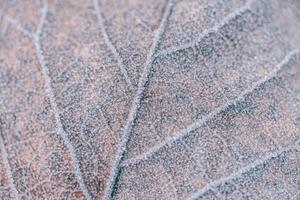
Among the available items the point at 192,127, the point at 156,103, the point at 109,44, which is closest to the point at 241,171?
the point at 192,127

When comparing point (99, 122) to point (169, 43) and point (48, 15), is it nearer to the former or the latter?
point (169, 43)

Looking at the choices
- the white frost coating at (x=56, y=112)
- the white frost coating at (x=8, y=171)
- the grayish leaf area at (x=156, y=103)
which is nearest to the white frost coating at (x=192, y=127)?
the grayish leaf area at (x=156, y=103)

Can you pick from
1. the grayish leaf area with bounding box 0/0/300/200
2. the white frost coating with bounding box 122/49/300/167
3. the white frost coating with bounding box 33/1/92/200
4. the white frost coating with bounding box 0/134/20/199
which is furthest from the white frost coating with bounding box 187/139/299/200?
the white frost coating with bounding box 0/134/20/199

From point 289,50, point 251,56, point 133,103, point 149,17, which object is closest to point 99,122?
point 133,103

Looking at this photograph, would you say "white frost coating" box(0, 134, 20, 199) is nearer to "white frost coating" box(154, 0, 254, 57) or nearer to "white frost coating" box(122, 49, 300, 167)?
"white frost coating" box(122, 49, 300, 167)

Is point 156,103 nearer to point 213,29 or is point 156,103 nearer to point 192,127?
point 192,127

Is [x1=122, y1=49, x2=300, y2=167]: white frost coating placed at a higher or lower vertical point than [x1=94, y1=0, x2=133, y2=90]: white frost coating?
lower

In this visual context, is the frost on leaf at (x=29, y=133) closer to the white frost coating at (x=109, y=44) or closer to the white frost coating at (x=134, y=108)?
the white frost coating at (x=134, y=108)

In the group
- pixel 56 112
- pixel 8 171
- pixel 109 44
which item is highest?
pixel 109 44

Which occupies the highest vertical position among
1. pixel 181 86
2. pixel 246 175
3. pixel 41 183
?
pixel 181 86
